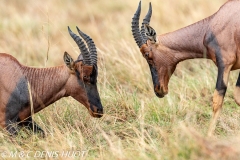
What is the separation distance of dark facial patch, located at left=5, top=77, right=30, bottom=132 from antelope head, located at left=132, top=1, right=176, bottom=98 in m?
1.98

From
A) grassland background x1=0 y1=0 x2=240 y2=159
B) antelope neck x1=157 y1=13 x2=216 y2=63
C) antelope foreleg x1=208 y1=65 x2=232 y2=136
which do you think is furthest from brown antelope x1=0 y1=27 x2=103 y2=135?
antelope foreleg x1=208 y1=65 x2=232 y2=136

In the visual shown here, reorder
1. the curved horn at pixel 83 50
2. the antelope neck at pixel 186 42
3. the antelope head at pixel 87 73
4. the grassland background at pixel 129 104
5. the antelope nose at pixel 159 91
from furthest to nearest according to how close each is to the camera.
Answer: the antelope nose at pixel 159 91, the antelope neck at pixel 186 42, the antelope head at pixel 87 73, the curved horn at pixel 83 50, the grassland background at pixel 129 104

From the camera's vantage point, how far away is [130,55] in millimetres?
12023

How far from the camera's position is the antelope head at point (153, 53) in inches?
360

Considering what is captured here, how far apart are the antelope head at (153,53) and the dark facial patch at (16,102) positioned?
6.51 feet

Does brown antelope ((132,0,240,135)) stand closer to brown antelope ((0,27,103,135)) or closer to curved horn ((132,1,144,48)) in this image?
curved horn ((132,1,144,48))

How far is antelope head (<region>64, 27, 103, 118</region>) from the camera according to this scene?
27.5ft

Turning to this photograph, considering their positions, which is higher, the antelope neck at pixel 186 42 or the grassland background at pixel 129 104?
the antelope neck at pixel 186 42

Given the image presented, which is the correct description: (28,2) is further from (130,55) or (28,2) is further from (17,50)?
(130,55)

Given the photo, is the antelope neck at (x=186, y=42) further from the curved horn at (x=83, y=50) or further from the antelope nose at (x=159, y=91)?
the curved horn at (x=83, y=50)

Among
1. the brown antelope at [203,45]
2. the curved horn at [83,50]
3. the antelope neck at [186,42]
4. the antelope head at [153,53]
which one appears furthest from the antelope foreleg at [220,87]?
the curved horn at [83,50]

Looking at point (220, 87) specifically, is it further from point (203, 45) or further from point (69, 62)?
point (69, 62)

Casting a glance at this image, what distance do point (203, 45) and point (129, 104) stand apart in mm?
1556

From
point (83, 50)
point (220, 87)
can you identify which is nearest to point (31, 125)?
point (83, 50)
